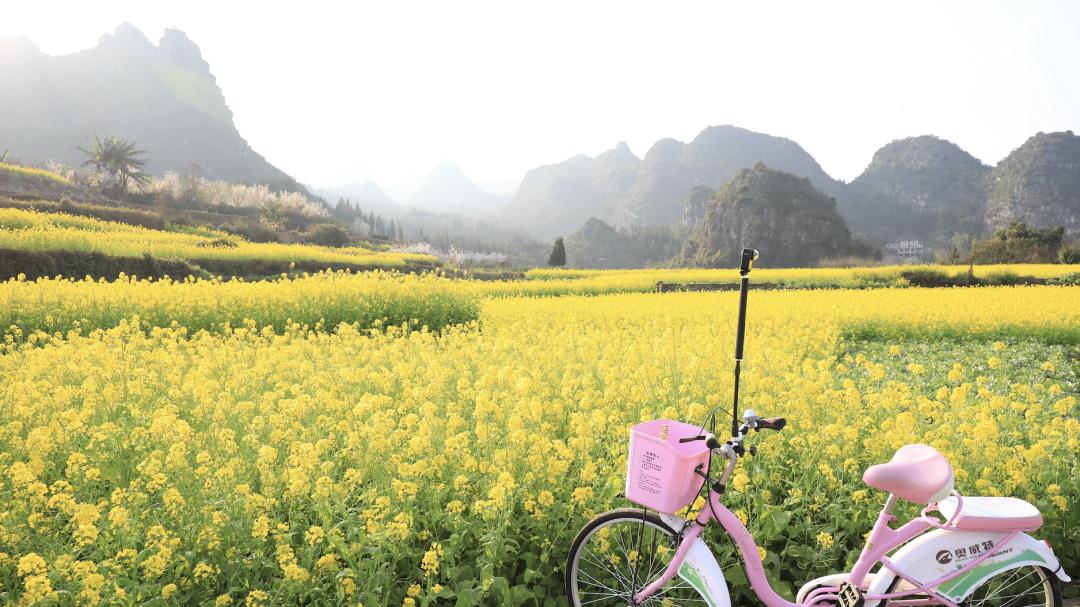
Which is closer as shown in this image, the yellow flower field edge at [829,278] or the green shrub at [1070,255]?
the yellow flower field edge at [829,278]

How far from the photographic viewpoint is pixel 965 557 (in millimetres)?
2492

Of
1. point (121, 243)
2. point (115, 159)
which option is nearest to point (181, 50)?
point (115, 159)

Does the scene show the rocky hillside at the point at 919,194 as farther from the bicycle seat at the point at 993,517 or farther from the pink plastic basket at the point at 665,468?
the pink plastic basket at the point at 665,468

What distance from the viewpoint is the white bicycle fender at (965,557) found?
2.49 metres

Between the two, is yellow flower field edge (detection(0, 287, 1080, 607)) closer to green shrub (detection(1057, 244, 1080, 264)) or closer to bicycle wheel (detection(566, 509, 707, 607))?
bicycle wheel (detection(566, 509, 707, 607))

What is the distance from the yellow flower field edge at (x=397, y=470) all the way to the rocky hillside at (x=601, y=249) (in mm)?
101726

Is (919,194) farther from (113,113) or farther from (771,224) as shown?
(113,113)

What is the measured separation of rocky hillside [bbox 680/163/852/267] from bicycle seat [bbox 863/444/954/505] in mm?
87880

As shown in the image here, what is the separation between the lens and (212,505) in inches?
120

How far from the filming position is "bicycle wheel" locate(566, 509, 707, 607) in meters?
2.77

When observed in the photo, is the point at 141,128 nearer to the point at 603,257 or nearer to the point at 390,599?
the point at 603,257

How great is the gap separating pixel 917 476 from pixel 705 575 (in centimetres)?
100

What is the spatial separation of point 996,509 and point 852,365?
647 centimetres

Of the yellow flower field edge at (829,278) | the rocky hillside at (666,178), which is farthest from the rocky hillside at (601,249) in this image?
the yellow flower field edge at (829,278)
